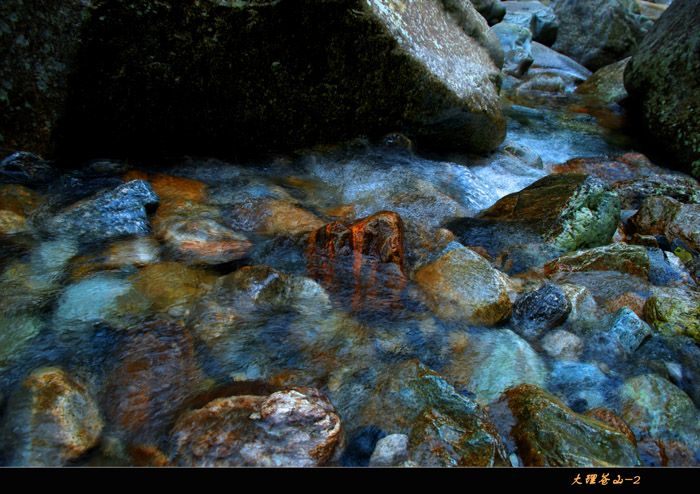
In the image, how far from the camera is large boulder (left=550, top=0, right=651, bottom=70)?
1133cm

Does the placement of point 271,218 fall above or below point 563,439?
below

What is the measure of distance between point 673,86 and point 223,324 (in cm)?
736

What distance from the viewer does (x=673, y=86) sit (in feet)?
19.7

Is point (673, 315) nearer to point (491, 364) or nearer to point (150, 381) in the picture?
point (491, 364)

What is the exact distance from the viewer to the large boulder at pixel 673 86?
223 inches

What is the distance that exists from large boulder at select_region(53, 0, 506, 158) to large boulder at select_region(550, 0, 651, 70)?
10.1 meters

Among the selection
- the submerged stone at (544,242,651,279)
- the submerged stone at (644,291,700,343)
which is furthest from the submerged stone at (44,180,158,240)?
the submerged stone at (644,291,700,343)

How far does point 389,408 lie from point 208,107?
122 inches

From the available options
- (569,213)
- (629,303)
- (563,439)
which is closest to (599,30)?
(569,213)

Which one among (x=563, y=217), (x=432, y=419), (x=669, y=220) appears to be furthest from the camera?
(x=669, y=220)

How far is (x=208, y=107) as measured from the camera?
363 centimetres

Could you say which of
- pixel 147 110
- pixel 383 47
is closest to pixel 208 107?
pixel 147 110

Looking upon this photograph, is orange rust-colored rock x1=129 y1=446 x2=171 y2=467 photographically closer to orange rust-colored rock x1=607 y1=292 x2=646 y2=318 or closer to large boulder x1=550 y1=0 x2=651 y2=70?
orange rust-colored rock x1=607 y1=292 x2=646 y2=318

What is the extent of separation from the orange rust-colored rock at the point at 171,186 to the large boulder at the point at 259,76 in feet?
1.16
